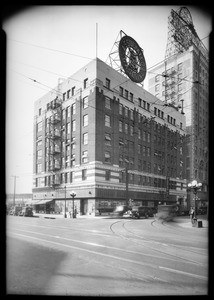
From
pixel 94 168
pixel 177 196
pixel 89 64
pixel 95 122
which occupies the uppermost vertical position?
pixel 89 64

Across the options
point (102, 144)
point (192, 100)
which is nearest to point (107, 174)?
point (102, 144)

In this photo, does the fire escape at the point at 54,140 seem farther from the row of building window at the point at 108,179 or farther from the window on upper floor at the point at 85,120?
the window on upper floor at the point at 85,120

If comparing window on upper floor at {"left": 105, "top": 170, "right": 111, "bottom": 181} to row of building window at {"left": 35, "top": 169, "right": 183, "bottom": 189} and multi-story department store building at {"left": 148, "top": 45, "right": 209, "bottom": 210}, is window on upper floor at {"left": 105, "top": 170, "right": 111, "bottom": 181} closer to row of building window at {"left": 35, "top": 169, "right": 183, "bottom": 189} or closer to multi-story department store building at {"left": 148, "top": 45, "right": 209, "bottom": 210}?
row of building window at {"left": 35, "top": 169, "right": 183, "bottom": 189}

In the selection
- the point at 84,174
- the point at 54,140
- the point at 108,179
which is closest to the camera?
the point at 108,179

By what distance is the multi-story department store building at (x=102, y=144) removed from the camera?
2706 cm

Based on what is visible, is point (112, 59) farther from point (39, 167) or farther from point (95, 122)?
point (39, 167)

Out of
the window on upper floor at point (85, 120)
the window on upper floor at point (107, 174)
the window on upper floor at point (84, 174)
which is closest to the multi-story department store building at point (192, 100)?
the window on upper floor at point (107, 174)

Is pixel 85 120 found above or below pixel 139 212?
above

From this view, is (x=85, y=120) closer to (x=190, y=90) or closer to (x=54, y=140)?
(x=54, y=140)

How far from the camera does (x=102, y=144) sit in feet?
91.4

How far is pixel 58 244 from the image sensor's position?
954 cm

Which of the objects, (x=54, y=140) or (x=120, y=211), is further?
(x=54, y=140)
